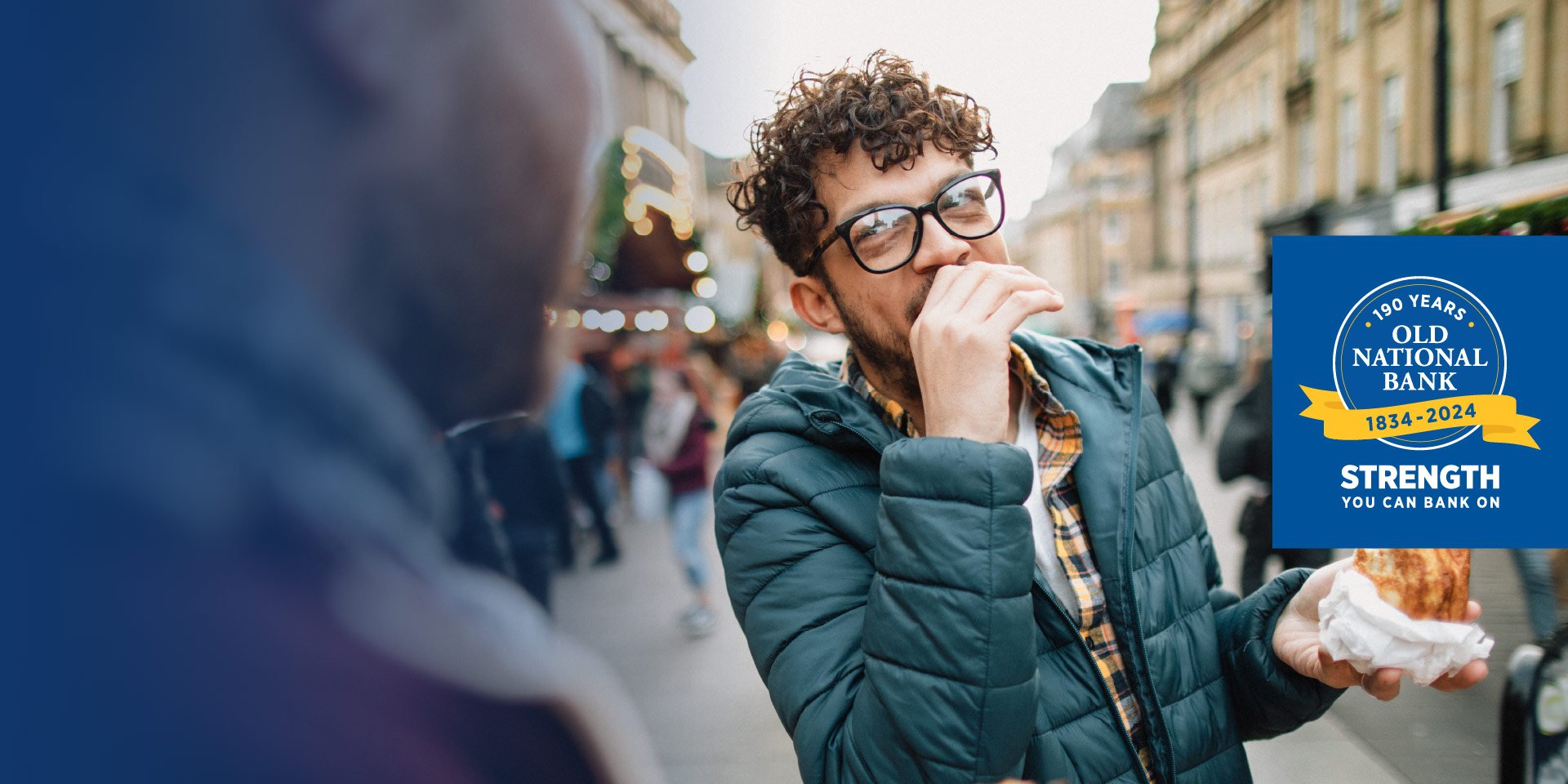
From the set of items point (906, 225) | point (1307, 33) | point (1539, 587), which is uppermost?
point (1307, 33)

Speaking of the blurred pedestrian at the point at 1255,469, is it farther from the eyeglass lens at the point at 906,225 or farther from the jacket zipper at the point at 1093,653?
the eyeglass lens at the point at 906,225

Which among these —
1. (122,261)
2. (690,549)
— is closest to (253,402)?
(122,261)

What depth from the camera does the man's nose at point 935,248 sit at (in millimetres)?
1080

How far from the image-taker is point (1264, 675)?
118 centimetres

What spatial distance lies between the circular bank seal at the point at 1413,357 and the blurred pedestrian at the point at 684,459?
434 cm

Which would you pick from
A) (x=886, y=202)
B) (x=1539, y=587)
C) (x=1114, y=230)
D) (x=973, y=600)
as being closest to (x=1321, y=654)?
(x=973, y=600)

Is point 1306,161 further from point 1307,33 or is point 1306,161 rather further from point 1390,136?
point 1307,33

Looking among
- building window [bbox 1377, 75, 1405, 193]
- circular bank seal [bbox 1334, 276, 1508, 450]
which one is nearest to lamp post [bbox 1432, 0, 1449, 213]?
building window [bbox 1377, 75, 1405, 193]

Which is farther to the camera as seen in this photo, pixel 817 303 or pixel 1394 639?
pixel 817 303

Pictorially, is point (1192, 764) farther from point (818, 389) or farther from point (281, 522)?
point (281, 522)

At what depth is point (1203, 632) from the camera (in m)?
1.22

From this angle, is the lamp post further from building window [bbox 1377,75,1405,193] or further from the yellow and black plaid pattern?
the yellow and black plaid pattern

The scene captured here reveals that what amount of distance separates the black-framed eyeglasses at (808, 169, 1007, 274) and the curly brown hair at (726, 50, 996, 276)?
7 centimetres

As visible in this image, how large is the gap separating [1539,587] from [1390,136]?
2.51 meters
